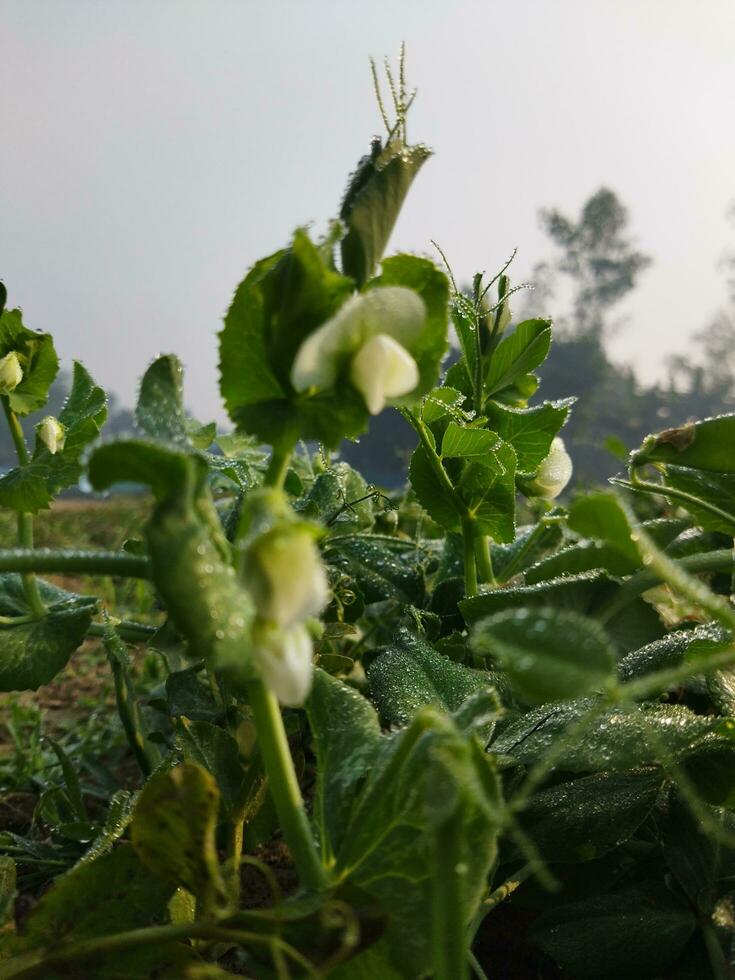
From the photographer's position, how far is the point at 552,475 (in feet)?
1.67

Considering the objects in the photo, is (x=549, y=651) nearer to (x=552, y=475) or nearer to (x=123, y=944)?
(x=123, y=944)

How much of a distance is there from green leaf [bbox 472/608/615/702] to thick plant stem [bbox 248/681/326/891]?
2.5 inches

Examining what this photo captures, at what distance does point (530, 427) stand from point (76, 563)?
299mm

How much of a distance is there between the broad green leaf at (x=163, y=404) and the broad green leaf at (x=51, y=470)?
218 mm

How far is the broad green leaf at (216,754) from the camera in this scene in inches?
14.9

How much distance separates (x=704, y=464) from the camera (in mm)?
389

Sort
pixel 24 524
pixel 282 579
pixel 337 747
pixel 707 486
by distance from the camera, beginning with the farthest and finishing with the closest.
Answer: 1. pixel 24 524
2. pixel 707 486
3. pixel 337 747
4. pixel 282 579

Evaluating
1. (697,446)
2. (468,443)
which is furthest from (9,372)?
(697,446)

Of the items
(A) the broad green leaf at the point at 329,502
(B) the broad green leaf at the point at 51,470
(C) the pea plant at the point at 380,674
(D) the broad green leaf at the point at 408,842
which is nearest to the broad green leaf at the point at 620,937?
(C) the pea plant at the point at 380,674

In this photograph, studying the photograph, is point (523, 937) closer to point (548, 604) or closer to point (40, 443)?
point (548, 604)

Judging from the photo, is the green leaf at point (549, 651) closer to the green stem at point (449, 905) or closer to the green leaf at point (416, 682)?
the green stem at point (449, 905)

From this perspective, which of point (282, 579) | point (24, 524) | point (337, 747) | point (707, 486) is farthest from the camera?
point (24, 524)

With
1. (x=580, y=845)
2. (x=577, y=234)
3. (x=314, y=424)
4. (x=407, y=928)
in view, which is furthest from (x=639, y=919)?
(x=577, y=234)

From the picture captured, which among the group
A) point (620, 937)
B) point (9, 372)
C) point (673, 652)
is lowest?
point (620, 937)
